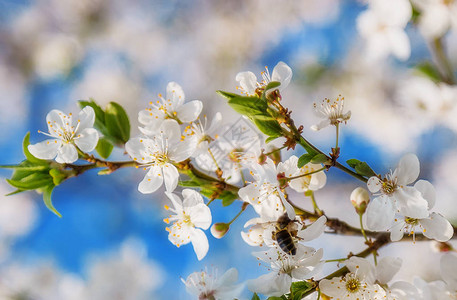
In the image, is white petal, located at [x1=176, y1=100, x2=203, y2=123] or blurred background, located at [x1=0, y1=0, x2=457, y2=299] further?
blurred background, located at [x1=0, y1=0, x2=457, y2=299]

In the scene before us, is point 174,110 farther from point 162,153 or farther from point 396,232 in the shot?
point 396,232

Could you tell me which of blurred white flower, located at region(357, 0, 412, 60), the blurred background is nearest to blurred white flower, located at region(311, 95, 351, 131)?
blurred white flower, located at region(357, 0, 412, 60)

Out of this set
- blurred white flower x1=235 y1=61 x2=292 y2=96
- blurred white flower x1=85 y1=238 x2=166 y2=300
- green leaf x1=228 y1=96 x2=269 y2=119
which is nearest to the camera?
green leaf x1=228 y1=96 x2=269 y2=119

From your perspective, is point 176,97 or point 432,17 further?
point 432,17

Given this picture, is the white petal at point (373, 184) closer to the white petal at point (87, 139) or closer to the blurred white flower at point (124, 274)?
the white petal at point (87, 139)

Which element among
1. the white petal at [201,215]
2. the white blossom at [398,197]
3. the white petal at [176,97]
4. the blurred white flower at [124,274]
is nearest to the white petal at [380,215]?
the white blossom at [398,197]

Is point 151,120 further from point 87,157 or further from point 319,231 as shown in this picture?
point 319,231

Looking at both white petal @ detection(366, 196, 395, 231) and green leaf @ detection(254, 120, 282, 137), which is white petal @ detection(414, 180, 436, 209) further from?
green leaf @ detection(254, 120, 282, 137)

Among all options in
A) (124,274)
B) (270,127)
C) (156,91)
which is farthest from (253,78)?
(156,91)

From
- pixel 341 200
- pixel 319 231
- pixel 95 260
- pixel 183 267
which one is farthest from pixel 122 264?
pixel 319 231
